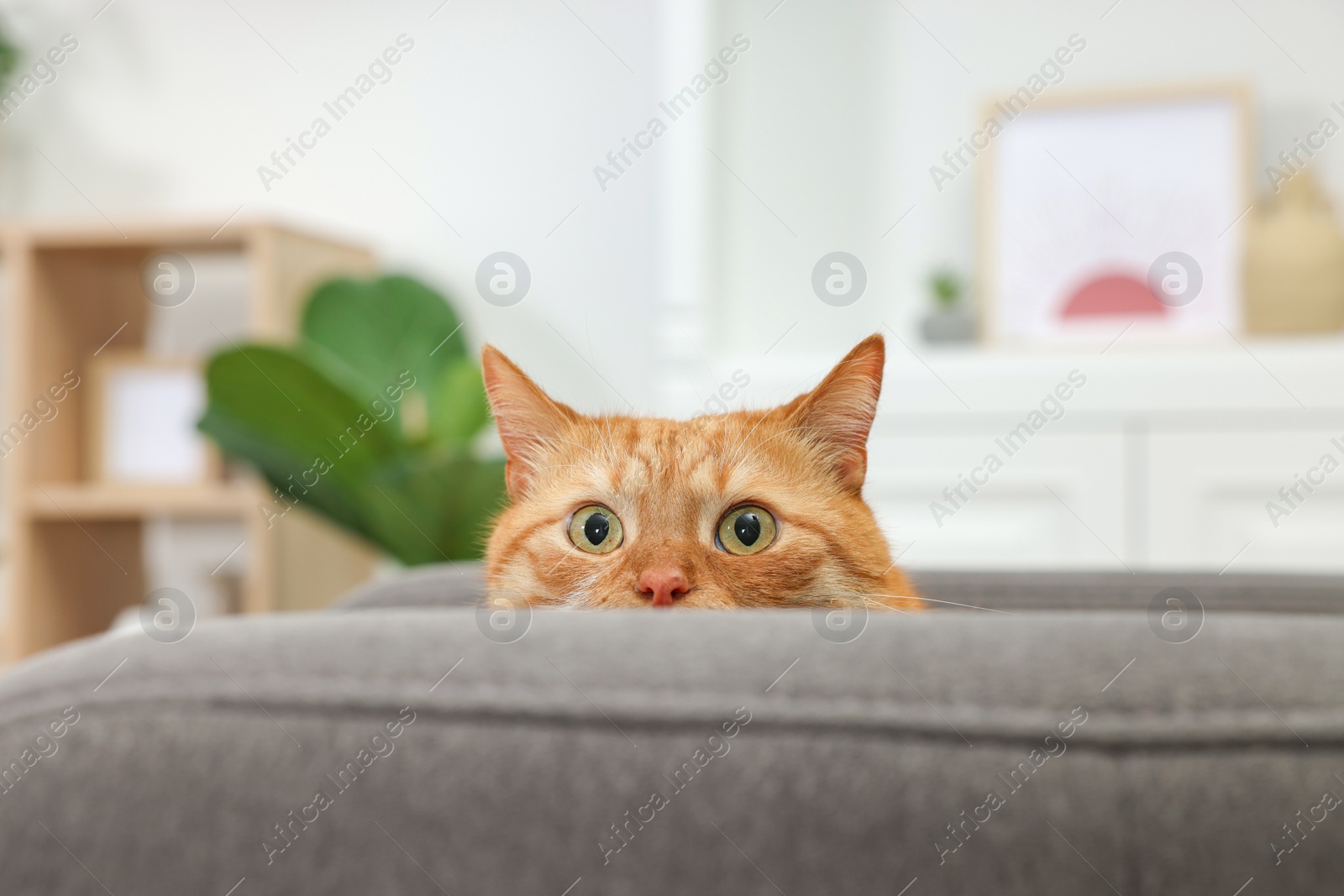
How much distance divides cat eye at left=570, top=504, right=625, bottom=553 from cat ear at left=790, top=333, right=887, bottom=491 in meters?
0.11

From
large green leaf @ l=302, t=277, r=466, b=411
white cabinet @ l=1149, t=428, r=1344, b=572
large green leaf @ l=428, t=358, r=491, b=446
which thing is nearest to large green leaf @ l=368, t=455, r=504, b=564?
large green leaf @ l=428, t=358, r=491, b=446

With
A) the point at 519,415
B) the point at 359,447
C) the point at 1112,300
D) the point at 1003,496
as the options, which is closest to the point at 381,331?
the point at 359,447

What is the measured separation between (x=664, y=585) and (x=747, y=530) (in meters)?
0.07

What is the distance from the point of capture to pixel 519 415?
0.62 metres

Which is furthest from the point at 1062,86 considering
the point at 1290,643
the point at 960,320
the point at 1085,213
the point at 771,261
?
the point at 1290,643

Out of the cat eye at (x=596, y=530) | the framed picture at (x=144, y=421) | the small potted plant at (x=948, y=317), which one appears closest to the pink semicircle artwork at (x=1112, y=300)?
the small potted plant at (x=948, y=317)

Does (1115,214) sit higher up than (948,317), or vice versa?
(1115,214)

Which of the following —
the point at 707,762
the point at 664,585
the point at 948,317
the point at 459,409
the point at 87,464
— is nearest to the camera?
the point at 707,762

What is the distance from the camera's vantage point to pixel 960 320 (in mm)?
2617

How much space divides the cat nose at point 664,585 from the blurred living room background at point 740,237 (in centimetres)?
178

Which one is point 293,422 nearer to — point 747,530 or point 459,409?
point 459,409

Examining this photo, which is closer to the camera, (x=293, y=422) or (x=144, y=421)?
(x=293, y=422)

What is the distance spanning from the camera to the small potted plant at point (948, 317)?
2623 millimetres

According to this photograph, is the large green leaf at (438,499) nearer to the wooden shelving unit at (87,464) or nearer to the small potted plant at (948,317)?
the wooden shelving unit at (87,464)
